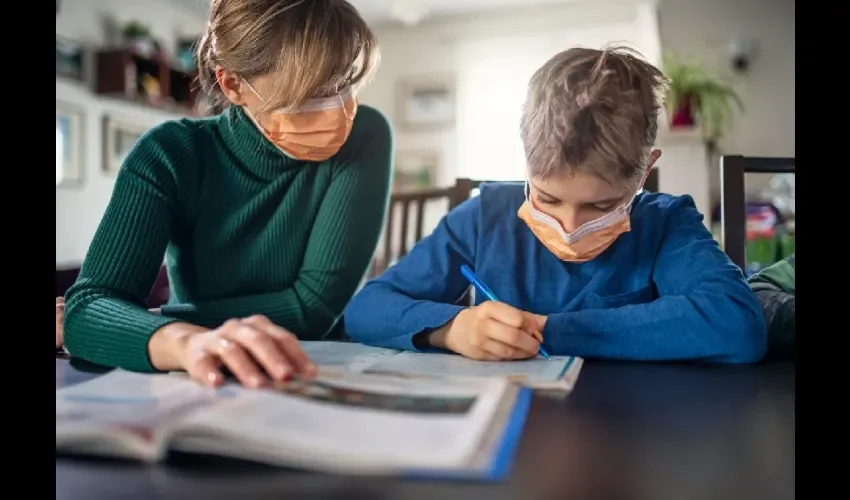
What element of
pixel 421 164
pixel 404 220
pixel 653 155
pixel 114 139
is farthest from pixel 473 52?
pixel 653 155

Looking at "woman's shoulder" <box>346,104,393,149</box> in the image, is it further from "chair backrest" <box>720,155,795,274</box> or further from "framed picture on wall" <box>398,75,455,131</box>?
"framed picture on wall" <box>398,75,455,131</box>

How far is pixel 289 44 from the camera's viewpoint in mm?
742

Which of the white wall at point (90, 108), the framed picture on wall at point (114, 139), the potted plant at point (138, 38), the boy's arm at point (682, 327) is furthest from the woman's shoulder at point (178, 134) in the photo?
the potted plant at point (138, 38)

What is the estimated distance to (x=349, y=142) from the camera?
0.89m

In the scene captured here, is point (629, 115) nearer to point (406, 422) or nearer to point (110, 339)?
point (406, 422)

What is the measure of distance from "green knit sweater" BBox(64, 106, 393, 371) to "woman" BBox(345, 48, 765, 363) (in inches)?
4.7

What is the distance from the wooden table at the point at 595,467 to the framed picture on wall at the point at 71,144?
8.08 feet

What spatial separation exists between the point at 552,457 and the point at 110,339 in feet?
1.37

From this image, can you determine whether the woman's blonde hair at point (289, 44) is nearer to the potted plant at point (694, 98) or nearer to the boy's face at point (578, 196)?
the boy's face at point (578, 196)

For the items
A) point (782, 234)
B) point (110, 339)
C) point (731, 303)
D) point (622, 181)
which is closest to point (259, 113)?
point (110, 339)

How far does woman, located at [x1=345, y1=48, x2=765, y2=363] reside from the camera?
608 mm

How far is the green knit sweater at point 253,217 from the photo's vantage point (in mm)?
774

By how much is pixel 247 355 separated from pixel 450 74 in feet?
10.4

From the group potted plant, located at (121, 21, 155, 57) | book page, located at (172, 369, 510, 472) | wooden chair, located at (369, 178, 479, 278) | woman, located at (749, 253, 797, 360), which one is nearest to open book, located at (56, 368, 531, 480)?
book page, located at (172, 369, 510, 472)
